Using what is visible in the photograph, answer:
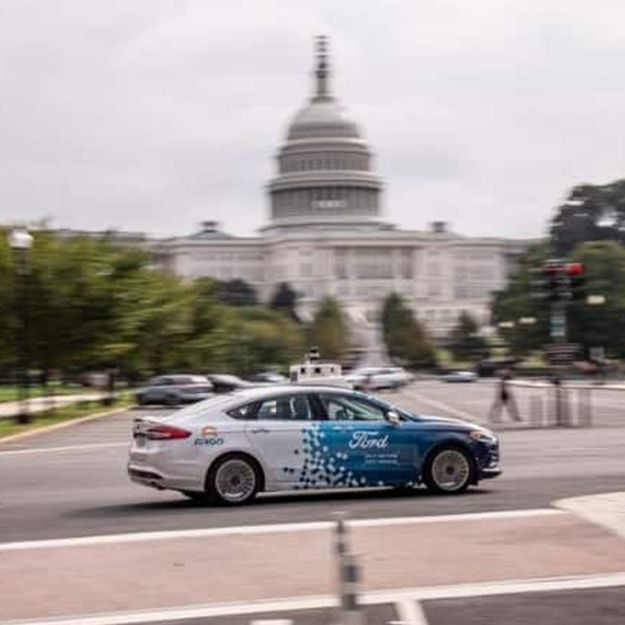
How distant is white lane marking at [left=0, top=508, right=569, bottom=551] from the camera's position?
14.5m

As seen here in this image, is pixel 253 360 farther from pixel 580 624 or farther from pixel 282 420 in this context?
A: pixel 580 624

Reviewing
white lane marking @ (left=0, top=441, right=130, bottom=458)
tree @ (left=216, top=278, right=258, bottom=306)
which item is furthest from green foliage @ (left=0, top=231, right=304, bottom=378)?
tree @ (left=216, top=278, right=258, bottom=306)

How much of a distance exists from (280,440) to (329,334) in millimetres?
134547

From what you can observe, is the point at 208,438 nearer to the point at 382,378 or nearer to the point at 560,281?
the point at 560,281

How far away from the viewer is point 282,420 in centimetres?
1827

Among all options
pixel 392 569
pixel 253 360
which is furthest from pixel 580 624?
pixel 253 360

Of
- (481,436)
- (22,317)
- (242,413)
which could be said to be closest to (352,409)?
(242,413)

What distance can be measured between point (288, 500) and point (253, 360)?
97121mm

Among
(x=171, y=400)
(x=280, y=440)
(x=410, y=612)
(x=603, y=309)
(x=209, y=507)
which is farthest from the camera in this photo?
(x=603, y=309)

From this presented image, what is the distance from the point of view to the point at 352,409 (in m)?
18.5

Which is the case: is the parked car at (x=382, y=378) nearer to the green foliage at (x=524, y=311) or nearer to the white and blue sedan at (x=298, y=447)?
the green foliage at (x=524, y=311)

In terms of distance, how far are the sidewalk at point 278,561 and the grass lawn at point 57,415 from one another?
20723mm

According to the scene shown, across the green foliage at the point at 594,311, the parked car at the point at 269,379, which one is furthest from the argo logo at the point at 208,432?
the green foliage at the point at 594,311

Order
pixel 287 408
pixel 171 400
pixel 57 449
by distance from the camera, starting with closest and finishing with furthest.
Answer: pixel 287 408
pixel 57 449
pixel 171 400
